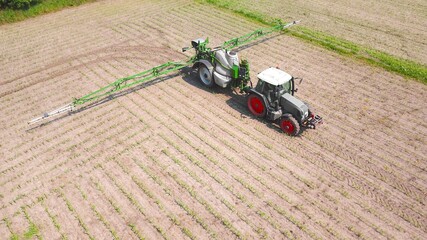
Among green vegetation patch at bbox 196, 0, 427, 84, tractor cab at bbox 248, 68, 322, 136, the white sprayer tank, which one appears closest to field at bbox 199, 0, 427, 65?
green vegetation patch at bbox 196, 0, 427, 84

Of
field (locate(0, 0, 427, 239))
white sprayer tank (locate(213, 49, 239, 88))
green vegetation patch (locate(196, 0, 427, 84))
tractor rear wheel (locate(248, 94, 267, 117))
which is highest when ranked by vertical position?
white sprayer tank (locate(213, 49, 239, 88))

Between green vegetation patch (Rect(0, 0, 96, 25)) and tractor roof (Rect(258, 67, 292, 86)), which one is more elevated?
tractor roof (Rect(258, 67, 292, 86))

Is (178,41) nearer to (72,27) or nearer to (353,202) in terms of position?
(72,27)

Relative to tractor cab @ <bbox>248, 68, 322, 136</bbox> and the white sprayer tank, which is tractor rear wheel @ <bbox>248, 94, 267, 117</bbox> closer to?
tractor cab @ <bbox>248, 68, 322, 136</bbox>

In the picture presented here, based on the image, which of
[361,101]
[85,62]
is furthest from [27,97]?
[361,101]

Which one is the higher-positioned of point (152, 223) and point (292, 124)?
point (292, 124)

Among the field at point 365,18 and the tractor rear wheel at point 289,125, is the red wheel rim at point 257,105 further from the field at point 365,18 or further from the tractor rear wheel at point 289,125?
the field at point 365,18

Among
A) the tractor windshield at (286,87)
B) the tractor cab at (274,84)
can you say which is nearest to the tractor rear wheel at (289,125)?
the tractor cab at (274,84)

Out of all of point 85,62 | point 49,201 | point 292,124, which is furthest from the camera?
point 85,62
